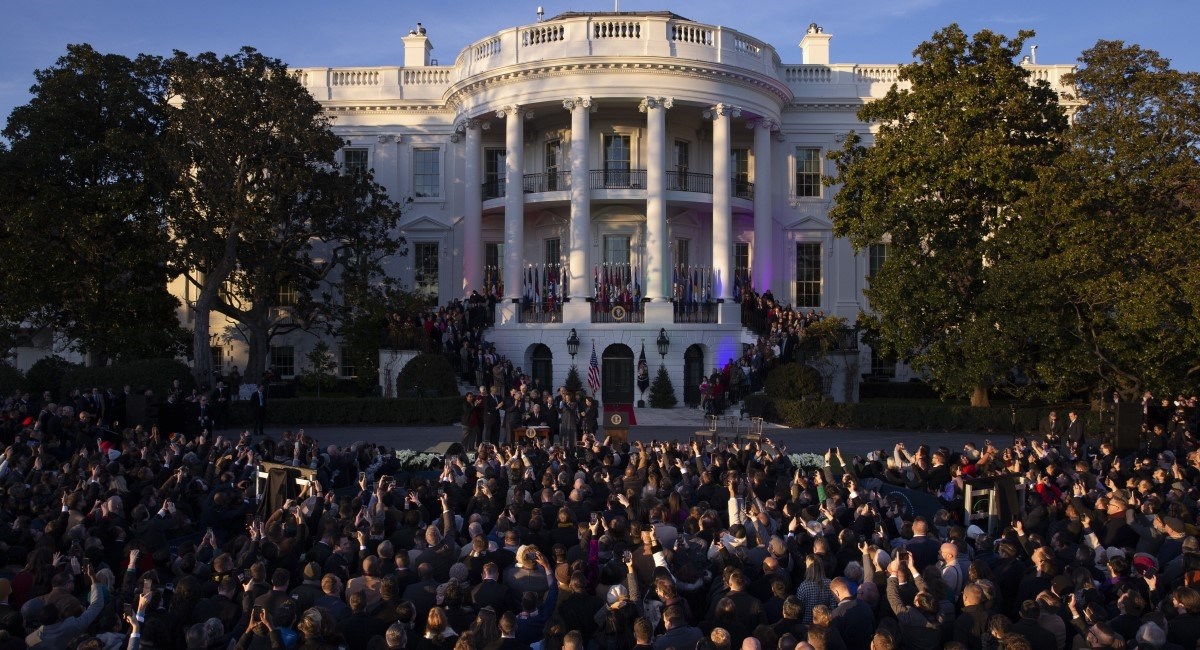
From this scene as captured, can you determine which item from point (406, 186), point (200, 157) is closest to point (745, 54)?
point (406, 186)

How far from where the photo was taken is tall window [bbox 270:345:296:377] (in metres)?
42.3

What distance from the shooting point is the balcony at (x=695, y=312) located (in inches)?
1403

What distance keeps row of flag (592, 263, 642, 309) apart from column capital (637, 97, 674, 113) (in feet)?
19.4

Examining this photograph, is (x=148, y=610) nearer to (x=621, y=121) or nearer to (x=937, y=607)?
(x=937, y=607)

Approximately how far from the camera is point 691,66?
3603cm

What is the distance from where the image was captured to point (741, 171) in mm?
41781

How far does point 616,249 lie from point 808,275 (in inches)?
326

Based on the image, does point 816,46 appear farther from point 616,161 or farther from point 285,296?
point 285,296

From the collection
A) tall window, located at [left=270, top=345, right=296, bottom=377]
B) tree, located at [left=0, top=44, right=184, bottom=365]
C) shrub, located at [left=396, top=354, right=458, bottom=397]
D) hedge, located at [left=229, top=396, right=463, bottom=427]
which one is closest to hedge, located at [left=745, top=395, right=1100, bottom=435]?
hedge, located at [left=229, top=396, right=463, bottom=427]

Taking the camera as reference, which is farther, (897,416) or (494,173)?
(494,173)

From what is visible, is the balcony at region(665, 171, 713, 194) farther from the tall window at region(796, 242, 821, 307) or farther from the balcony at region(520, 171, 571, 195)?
the tall window at region(796, 242, 821, 307)

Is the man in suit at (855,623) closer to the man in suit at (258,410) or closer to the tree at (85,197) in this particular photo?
the man in suit at (258,410)

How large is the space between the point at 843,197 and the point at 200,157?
20.0 meters

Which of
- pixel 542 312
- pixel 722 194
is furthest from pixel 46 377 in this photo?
pixel 722 194
